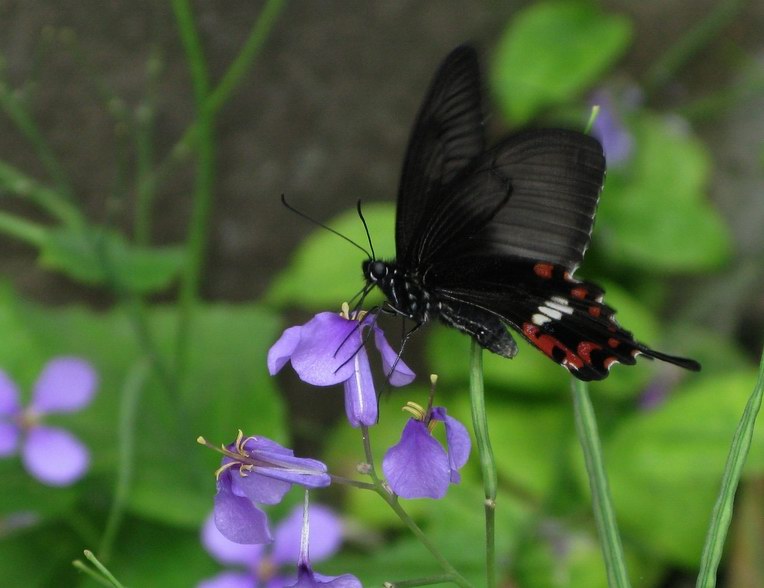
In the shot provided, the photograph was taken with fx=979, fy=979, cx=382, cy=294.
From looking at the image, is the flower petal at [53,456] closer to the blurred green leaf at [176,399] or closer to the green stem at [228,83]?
the blurred green leaf at [176,399]

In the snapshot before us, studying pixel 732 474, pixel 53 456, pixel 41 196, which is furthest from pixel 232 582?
pixel 732 474

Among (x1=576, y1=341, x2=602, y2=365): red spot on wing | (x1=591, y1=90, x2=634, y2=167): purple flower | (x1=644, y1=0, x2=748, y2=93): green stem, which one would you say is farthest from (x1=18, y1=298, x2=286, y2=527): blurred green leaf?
(x1=644, y1=0, x2=748, y2=93): green stem

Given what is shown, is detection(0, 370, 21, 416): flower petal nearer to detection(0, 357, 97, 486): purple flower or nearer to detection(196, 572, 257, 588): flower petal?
detection(0, 357, 97, 486): purple flower

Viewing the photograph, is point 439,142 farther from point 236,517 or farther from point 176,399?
point 176,399

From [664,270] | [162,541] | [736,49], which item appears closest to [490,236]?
[162,541]

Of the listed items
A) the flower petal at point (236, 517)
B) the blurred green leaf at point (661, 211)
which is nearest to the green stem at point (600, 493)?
the flower petal at point (236, 517)
